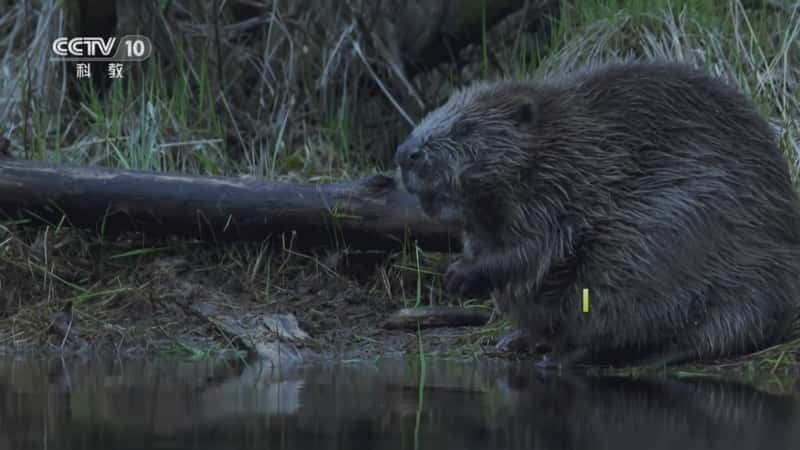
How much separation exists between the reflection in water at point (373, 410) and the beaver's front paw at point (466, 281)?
310 mm

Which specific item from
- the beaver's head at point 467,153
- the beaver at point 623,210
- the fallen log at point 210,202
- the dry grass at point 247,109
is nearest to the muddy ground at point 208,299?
the dry grass at point 247,109

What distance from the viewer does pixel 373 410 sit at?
311 cm

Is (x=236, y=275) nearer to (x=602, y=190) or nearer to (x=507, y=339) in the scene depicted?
(x=507, y=339)

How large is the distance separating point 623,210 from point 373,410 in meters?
1.46

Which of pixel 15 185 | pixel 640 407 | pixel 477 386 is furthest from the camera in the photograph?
pixel 15 185

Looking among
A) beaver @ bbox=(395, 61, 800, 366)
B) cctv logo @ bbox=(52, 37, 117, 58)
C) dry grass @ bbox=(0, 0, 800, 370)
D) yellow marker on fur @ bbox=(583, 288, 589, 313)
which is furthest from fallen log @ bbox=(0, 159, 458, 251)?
cctv logo @ bbox=(52, 37, 117, 58)

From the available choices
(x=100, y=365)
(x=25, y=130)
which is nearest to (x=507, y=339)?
(x=100, y=365)

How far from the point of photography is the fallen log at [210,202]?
16.7ft

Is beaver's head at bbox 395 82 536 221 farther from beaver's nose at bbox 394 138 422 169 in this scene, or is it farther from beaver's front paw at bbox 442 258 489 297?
beaver's front paw at bbox 442 258 489 297

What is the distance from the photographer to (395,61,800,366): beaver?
13.8ft

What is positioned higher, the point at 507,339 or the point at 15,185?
the point at 15,185

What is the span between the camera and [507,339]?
465 cm

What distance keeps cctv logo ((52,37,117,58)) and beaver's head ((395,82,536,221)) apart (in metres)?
2.68

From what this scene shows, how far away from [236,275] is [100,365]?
3.63ft
